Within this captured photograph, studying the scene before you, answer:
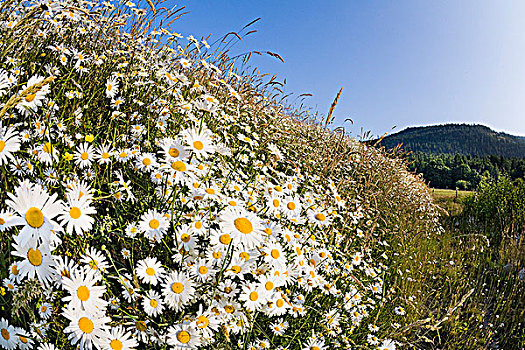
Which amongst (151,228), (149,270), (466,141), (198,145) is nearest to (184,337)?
(149,270)

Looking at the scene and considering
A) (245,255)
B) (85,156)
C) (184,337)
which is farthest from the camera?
(85,156)

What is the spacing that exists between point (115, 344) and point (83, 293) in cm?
20

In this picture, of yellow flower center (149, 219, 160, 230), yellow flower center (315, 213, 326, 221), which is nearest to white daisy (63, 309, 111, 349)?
yellow flower center (149, 219, 160, 230)

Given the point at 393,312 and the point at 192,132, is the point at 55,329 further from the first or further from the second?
the point at 393,312

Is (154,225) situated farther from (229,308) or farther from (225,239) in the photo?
(229,308)

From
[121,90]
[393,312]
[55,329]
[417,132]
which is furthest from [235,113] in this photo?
[417,132]

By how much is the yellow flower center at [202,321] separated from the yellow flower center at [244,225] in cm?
35

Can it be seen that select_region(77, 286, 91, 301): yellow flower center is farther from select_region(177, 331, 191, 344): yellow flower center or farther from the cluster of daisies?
select_region(177, 331, 191, 344): yellow flower center

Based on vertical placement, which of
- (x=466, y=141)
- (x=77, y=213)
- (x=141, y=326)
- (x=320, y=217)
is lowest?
(x=141, y=326)

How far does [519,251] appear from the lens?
4.67 m

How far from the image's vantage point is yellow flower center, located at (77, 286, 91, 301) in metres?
1.03

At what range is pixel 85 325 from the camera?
101 centimetres

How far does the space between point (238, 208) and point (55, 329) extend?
2.59 ft

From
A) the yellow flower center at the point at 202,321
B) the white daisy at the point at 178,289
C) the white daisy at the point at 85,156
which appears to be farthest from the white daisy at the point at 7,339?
the white daisy at the point at 85,156
